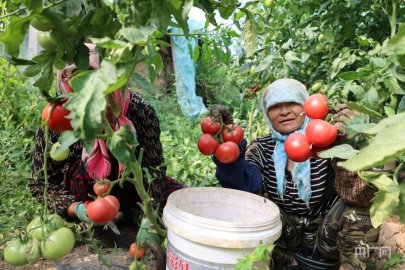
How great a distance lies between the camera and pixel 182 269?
1059 mm

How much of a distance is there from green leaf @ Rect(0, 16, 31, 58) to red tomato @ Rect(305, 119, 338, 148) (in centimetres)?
67

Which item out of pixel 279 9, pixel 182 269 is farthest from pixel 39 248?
pixel 279 9

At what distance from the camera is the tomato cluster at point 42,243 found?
3.11 feet

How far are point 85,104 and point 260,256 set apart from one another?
60 cm

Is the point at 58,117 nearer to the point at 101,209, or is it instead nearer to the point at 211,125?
the point at 101,209

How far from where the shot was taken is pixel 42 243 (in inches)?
37.9

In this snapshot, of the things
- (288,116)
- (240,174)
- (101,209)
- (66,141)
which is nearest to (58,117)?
(66,141)

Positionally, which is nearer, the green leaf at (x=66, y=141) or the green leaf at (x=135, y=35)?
the green leaf at (x=135, y=35)

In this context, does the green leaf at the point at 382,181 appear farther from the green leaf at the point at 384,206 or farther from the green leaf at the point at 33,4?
the green leaf at the point at 33,4

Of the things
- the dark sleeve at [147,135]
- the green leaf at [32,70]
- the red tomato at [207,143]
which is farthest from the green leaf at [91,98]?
the dark sleeve at [147,135]

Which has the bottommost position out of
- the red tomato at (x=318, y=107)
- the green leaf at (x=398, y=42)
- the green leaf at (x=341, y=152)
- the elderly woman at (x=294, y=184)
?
the elderly woman at (x=294, y=184)

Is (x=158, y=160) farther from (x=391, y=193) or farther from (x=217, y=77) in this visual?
(x=217, y=77)

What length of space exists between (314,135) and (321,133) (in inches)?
0.7

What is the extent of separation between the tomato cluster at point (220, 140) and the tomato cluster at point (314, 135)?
24 centimetres
